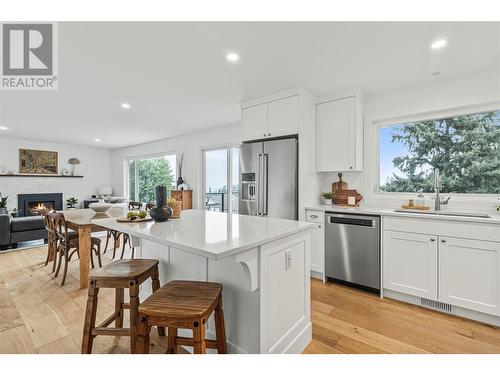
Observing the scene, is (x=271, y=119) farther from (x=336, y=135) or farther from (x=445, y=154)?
(x=445, y=154)

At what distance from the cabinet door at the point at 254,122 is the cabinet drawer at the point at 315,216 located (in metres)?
1.19

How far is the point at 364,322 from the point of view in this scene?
2100 millimetres

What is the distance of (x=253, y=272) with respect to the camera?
1298mm

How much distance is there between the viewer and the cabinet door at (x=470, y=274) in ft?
6.69

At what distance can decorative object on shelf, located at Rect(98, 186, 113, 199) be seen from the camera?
774 cm

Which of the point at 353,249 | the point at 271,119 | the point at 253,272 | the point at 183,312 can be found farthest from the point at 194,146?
the point at 183,312

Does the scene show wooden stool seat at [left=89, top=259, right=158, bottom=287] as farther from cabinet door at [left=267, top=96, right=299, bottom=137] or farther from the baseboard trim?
the baseboard trim

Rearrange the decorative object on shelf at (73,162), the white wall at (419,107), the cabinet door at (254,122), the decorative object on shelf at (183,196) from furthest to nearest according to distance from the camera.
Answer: the decorative object on shelf at (73,162) < the decorative object on shelf at (183,196) < the cabinet door at (254,122) < the white wall at (419,107)

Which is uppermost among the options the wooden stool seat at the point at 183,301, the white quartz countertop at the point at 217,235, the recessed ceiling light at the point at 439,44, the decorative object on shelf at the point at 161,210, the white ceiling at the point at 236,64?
the white ceiling at the point at 236,64

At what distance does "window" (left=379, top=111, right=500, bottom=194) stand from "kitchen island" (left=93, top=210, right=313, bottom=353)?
6.80ft

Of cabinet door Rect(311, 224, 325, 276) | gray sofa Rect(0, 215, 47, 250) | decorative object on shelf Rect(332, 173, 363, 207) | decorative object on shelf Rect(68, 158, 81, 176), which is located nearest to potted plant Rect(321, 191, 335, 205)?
decorative object on shelf Rect(332, 173, 363, 207)

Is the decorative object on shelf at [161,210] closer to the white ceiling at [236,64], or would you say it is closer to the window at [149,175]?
the white ceiling at [236,64]

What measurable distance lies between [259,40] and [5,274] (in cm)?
412

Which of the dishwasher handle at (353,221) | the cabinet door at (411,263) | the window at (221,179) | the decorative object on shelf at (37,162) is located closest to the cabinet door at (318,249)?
the dishwasher handle at (353,221)
